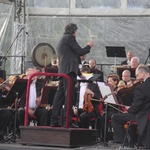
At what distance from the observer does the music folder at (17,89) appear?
12562 mm

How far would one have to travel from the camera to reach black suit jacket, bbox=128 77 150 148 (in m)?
11.1

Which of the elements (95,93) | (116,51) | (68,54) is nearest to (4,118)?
(95,93)

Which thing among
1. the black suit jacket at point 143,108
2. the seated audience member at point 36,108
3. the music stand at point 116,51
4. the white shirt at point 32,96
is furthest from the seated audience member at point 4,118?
the music stand at point 116,51

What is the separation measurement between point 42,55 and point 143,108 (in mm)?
9238

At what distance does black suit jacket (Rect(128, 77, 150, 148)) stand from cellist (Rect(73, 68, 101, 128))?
67.0 inches

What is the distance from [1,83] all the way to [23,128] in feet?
6.42

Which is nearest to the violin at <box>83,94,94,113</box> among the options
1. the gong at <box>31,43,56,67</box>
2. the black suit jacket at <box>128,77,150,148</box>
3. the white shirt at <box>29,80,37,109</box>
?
the white shirt at <box>29,80,37,109</box>

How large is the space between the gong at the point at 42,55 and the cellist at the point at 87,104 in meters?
6.45

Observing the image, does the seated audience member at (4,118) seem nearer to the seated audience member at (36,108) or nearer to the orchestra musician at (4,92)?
the orchestra musician at (4,92)

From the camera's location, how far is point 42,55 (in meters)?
20.1

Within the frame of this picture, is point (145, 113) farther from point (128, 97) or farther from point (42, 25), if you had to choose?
point (42, 25)

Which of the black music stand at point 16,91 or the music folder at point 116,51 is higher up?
the music folder at point 116,51

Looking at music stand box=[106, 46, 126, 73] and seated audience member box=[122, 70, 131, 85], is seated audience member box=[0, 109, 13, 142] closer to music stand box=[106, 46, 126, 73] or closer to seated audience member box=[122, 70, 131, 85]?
→ seated audience member box=[122, 70, 131, 85]

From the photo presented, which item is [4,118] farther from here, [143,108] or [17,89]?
[143,108]
